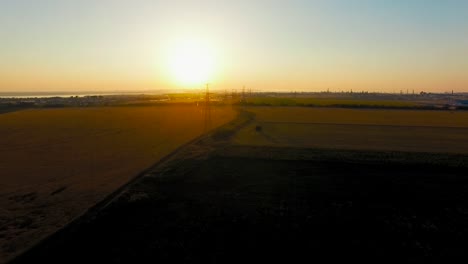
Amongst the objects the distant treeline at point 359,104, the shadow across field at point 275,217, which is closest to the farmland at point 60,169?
the shadow across field at point 275,217

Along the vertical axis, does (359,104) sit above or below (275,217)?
above

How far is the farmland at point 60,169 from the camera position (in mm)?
11945

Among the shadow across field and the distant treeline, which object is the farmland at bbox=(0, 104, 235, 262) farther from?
the distant treeline

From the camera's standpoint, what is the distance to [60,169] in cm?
1953

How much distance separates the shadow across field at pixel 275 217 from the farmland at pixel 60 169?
3.06 ft

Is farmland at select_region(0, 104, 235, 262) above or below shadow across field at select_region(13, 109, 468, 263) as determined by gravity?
above

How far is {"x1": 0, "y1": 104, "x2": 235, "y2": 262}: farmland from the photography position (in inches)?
470

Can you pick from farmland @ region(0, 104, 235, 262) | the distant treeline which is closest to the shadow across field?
farmland @ region(0, 104, 235, 262)

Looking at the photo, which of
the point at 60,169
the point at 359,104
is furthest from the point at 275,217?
the point at 359,104

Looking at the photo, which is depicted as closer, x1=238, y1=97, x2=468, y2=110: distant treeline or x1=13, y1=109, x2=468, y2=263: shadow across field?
x1=13, y1=109, x2=468, y2=263: shadow across field

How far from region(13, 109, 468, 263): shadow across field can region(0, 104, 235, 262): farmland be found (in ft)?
3.06

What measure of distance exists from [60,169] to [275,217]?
39.3ft

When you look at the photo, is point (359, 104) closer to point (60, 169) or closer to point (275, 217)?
point (60, 169)

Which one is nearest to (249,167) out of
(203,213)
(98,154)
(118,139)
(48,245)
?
(203,213)
